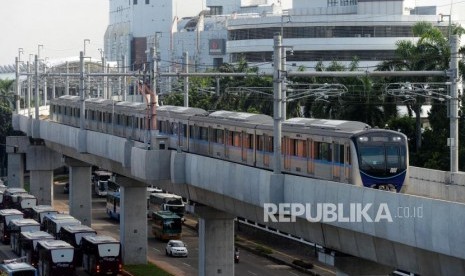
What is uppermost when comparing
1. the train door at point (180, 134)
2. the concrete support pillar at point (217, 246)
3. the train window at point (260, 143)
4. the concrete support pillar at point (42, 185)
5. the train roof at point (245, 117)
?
the train roof at point (245, 117)

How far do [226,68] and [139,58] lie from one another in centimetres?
8494

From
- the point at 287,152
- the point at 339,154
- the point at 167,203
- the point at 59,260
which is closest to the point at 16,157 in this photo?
the point at 167,203

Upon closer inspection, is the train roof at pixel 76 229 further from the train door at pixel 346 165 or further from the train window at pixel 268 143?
the train door at pixel 346 165

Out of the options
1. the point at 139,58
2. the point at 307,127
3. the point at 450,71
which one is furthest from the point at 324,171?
the point at 139,58

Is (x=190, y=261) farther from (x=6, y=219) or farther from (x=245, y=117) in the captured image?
(x=245, y=117)

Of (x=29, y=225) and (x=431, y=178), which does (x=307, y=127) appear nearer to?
(x=431, y=178)

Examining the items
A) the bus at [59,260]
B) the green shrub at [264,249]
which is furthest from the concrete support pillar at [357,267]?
the green shrub at [264,249]

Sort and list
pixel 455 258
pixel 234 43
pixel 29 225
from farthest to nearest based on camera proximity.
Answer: pixel 234 43 → pixel 29 225 → pixel 455 258

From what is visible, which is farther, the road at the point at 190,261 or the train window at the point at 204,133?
the road at the point at 190,261

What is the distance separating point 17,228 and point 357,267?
36.6 metres

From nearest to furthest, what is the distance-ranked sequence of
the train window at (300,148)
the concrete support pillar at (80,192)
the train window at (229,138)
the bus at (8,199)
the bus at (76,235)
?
the train window at (300,148) → the train window at (229,138) → the bus at (76,235) → the concrete support pillar at (80,192) → the bus at (8,199)

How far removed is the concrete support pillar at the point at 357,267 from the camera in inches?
1448

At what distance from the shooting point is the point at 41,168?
3883 inches

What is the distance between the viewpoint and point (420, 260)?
1188 inches
